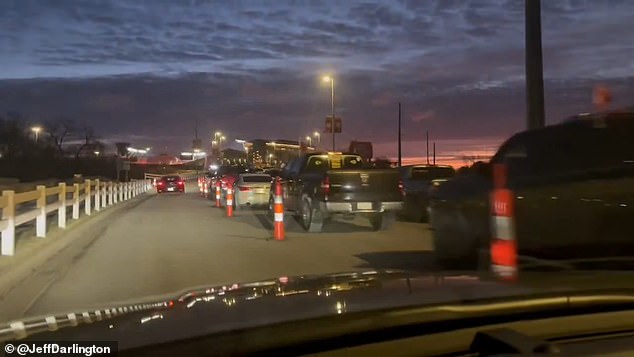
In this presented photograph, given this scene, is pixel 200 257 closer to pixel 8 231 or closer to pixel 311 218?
pixel 8 231

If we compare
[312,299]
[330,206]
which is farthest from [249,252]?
[312,299]

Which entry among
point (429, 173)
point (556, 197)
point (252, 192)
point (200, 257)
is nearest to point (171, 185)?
point (252, 192)

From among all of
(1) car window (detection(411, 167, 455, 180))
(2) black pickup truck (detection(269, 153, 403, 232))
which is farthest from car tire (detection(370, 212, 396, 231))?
(1) car window (detection(411, 167, 455, 180))

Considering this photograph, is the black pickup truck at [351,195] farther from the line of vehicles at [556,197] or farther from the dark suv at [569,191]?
the dark suv at [569,191]

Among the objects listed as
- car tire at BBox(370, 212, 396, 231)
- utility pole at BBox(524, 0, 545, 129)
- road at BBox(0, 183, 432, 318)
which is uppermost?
utility pole at BBox(524, 0, 545, 129)

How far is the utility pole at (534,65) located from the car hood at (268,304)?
49.1 feet

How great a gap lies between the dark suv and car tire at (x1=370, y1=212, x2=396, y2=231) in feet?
26.4

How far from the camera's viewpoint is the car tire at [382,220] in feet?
58.3

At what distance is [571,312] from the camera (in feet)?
10.6

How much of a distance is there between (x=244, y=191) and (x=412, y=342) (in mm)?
24037

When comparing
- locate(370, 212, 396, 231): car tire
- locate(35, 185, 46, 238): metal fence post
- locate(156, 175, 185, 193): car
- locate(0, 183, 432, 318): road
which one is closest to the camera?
locate(0, 183, 432, 318): road

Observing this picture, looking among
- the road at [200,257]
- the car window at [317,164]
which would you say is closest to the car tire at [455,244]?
the road at [200,257]

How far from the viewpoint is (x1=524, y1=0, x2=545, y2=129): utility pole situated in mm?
18062

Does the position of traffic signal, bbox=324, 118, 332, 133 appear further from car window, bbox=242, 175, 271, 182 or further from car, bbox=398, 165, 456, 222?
car, bbox=398, 165, 456, 222
